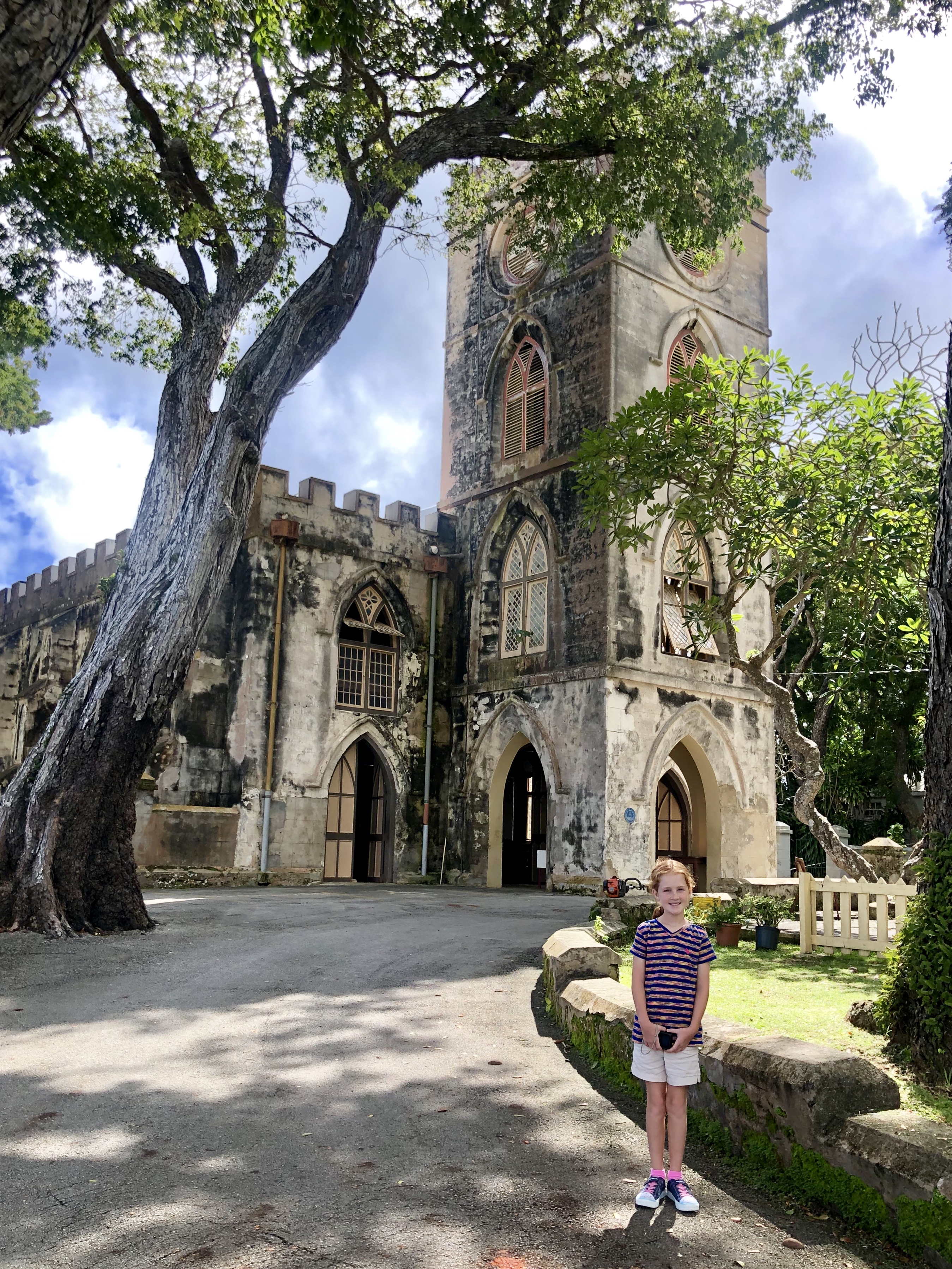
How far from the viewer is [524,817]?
21.3 meters

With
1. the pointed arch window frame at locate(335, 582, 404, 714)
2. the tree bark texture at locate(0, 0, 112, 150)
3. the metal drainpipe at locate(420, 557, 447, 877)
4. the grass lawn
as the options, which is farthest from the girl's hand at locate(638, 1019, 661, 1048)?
the metal drainpipe at locate(420, 557, 447, 877)

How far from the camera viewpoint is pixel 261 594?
1855cm

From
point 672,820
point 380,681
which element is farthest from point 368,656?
point 672,820

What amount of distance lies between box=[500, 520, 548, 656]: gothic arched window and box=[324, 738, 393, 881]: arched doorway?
3.51 meters

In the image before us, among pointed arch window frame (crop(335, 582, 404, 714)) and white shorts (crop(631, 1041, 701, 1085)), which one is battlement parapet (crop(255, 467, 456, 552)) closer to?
pointed arch window frame (crop(335, 582, 404, 714))

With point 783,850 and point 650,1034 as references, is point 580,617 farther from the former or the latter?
point 650,1034

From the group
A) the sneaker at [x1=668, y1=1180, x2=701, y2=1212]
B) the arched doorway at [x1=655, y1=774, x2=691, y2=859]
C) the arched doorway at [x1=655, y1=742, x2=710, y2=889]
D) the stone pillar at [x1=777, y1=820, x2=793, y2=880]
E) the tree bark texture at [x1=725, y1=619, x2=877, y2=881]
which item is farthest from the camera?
the arched doorway at [x1=655, y1=774, x2=691, y2=859]

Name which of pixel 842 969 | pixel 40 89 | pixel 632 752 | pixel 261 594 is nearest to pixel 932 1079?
pixel 842 969

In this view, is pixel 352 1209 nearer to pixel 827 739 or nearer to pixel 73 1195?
pixel 73 1195

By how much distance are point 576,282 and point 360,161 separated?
9.10m

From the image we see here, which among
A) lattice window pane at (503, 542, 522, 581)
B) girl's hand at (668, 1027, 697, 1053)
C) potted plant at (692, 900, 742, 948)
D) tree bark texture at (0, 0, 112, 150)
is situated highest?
lattice window pane at (503, 542, 522, 581)

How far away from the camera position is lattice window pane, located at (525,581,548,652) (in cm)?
1972

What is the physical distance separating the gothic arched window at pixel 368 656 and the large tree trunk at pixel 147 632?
889 cm

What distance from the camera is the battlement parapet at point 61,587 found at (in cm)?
2019
